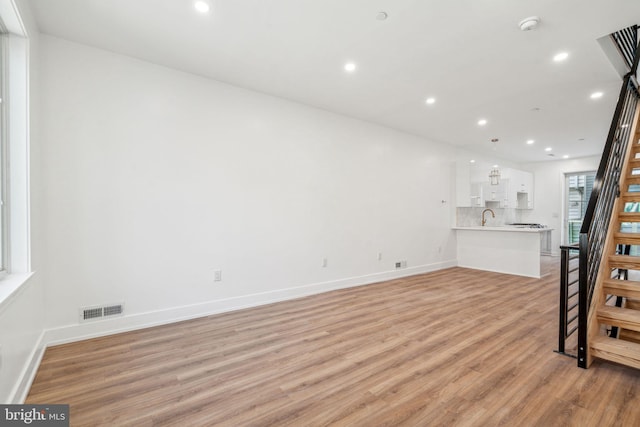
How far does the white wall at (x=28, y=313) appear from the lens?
1.68 metres

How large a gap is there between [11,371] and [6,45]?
2.25 meters

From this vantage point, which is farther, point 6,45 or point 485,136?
point 485,136

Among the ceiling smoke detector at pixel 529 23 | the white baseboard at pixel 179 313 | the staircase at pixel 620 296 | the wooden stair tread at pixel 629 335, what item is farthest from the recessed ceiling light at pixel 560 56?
the white baseboard at pixel 179 313

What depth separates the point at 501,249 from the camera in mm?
6188

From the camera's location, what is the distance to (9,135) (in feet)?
7.08

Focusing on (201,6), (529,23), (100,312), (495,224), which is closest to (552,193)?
(495,224)

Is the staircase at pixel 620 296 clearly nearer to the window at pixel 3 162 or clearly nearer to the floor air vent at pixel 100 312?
the floor air vent at pixel 100 312

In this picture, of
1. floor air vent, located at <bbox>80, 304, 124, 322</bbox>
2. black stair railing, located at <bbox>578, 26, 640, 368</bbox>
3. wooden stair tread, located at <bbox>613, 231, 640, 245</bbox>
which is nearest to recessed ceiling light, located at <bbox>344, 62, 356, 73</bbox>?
black stair railing, located at <bbox>578, 26, 640, 368</bbox>

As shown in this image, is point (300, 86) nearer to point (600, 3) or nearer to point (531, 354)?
point (600, 3)

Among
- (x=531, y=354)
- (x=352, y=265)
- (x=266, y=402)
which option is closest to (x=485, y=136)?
(x=352, y=265)

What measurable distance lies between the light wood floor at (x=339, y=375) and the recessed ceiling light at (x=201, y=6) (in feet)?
9.42

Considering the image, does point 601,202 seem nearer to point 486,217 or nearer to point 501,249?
point 501,249

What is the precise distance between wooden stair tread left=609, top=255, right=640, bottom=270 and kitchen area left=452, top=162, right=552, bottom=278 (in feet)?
10.8

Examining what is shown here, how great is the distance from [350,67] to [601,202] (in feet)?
9.01
